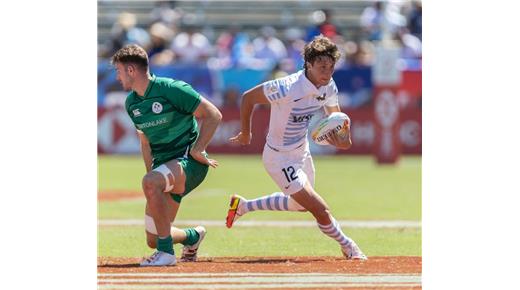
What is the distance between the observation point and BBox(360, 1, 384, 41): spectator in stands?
3076 centimetres

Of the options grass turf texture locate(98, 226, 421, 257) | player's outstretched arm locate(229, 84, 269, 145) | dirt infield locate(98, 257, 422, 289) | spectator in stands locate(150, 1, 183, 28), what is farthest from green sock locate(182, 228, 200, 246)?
spectator in stands locate(150, 1, 183, 28)

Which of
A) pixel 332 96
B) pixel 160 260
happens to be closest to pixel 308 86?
pixel 332 96

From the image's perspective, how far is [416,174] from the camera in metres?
24.7

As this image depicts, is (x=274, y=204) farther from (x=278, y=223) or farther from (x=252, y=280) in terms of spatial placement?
(x=278, y=223)

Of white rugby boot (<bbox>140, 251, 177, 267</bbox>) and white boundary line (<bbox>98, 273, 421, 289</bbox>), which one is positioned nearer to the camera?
white boundary line (<bbox>98, 273, 421, 289</bbox>)

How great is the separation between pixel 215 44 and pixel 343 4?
3864mm

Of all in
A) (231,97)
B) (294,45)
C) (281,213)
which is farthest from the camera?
(294,45)

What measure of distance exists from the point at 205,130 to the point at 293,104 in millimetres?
1053

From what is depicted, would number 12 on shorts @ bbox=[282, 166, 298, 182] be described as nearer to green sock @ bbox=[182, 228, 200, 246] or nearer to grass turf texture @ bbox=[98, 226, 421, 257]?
grass turf texture @ bbox=[98, 226, 421, 257]

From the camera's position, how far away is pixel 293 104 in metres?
11.0

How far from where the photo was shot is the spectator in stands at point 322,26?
2789cm

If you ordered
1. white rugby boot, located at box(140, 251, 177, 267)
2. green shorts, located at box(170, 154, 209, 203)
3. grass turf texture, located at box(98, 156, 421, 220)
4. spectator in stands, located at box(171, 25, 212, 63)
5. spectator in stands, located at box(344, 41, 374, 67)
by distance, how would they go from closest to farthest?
white rugby boot, located at box(140, 251, 177, 267)
green shorts, located at box(170, 154, 209, 203)
grass turf texture, located at box(98, 156, 421, 220)
spectator in stands, located at box(344, 41, 374, 67)
spectator in stands, located at box(171, 25, 212, 63)

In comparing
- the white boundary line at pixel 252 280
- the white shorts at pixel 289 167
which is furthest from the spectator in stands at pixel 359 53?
the white boundary line at pixel 252 280

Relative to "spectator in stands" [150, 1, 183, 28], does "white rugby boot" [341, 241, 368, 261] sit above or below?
below
